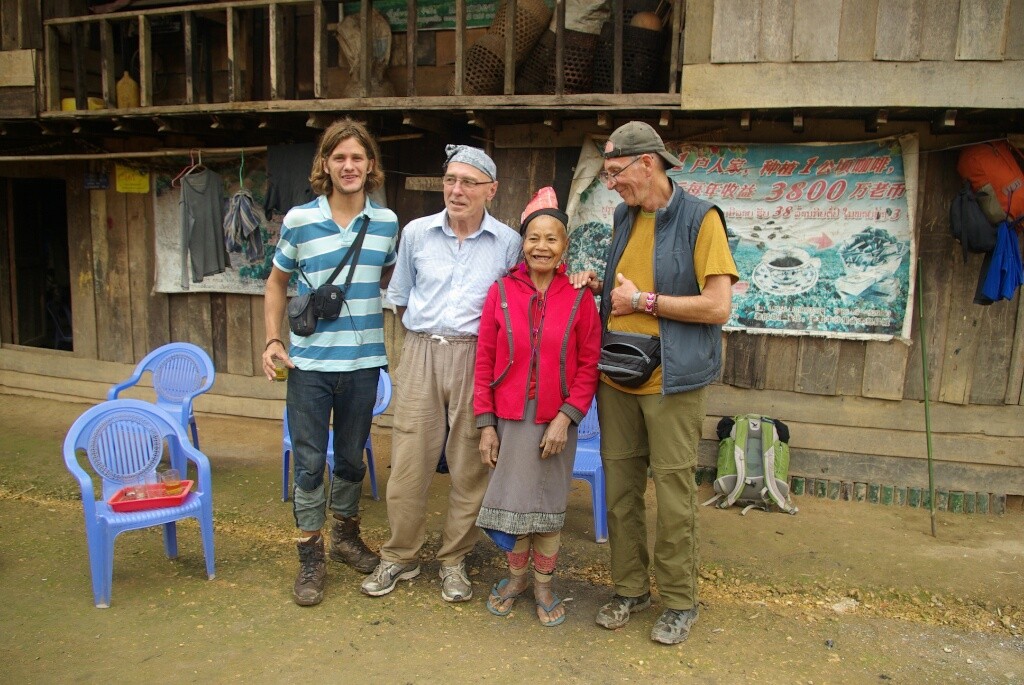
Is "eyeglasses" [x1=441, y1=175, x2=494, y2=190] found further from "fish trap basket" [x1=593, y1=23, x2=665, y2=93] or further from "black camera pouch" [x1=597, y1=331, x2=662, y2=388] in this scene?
"fish trap basket" [x1=593, y1=23, x2=665, y2=93]

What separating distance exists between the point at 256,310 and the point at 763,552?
461 centimetres

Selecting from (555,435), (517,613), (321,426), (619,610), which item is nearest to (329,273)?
(321,426)

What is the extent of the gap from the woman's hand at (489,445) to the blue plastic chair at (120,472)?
4.54 feet

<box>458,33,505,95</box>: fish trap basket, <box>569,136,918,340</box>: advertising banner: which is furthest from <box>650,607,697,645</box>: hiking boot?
<box>458,33,505,95</box>: fish trap basket

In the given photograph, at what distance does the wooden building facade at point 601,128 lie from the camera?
4426 mm

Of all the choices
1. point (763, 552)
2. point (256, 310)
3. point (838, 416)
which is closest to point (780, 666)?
point (763, 552)

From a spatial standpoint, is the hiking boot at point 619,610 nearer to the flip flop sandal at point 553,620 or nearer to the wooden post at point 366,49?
the flip flop sandal at point 553,620

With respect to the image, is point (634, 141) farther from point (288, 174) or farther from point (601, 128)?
point (288, 174)

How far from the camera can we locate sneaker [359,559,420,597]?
3.57m

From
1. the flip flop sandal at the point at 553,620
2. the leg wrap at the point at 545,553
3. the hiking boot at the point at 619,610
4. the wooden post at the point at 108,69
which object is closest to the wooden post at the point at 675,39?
the leg wrap at the point at 545,553

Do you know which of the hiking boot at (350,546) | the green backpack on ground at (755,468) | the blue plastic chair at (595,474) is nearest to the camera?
the hiking boot at (350,546)

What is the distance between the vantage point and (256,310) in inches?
264

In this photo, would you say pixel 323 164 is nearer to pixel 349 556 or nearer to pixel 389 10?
pixel 349 556

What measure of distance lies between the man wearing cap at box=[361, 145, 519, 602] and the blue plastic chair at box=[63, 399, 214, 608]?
925mm
